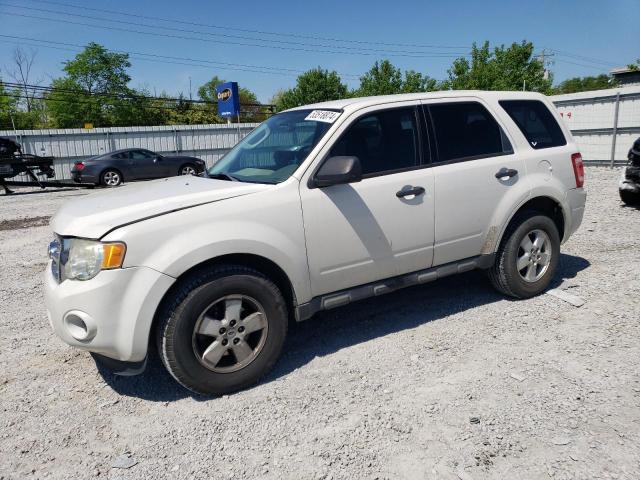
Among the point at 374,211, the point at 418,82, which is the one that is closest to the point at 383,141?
the point at 374,211

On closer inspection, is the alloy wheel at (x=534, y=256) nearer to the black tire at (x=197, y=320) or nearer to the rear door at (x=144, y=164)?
the black tire at (x=197, y=320)

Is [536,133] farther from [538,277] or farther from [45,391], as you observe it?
[45,391]

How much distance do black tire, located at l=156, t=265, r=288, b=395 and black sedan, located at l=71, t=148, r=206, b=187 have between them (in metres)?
15.1

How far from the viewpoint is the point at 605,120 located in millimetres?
15469

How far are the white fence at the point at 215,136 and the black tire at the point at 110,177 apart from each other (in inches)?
197

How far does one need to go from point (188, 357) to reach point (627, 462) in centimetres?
243

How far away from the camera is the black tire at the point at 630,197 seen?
833 centimetres

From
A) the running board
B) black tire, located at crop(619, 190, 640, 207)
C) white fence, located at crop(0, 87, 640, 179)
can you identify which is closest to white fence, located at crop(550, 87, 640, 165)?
white fence, located at crop(0, 87, 640, 179)

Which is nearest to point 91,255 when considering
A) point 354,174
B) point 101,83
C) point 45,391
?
point 45,391

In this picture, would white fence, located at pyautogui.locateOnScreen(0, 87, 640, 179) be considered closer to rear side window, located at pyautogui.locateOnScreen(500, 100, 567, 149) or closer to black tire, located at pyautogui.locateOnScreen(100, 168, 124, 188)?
black tire, located at pyautogui.locateOnScreen(100, 168, 124, 188)

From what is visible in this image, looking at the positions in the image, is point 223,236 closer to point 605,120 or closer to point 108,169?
point 605,120

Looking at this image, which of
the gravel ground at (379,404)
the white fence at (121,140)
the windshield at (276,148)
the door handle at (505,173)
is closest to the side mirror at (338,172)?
the windshield at (276,148)

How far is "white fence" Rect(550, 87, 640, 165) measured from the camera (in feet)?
47.7

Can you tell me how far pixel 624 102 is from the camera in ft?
48.2
